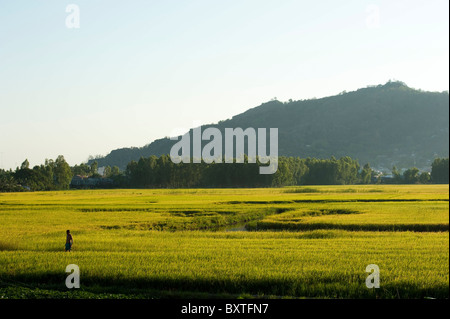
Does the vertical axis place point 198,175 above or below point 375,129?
below

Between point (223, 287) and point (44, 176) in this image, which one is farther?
point (44, 176)

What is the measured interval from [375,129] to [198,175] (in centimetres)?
12154

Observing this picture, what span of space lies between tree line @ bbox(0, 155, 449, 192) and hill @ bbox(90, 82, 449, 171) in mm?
40329

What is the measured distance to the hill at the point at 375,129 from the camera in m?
145

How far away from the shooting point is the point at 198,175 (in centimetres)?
4759

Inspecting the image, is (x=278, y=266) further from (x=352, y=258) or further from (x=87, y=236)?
(x=87, y=236)

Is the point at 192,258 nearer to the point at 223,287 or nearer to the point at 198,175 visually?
the point at 223,287

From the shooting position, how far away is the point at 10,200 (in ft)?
54.4

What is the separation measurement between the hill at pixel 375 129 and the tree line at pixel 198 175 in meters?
40.3

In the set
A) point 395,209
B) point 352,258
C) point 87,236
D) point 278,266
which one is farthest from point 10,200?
point 395,209

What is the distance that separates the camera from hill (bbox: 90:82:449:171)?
145m
